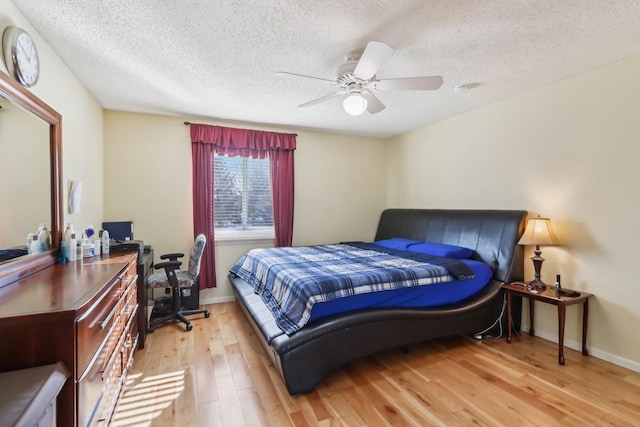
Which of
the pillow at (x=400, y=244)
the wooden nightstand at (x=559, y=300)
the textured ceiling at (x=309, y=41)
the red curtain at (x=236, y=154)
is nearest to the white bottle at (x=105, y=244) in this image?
the red curtain at (x=236, y=154)

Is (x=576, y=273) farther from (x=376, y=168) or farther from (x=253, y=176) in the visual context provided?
(x=253, y=176)

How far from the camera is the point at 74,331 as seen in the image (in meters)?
1.20

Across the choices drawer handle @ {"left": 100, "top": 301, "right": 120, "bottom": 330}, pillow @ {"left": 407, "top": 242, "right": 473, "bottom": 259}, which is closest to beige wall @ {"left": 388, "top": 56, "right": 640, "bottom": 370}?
pillow @ {"left": 407, "top": 242, "right": 473, "bottom": 259}

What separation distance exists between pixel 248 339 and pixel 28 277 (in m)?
1.83

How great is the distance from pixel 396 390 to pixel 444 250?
173 centimetres

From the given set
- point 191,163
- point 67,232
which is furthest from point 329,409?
point 191,163

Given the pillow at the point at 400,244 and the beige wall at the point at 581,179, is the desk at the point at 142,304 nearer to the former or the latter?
the pillow at the point at 400,244

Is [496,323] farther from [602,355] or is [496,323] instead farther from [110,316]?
[110,316]

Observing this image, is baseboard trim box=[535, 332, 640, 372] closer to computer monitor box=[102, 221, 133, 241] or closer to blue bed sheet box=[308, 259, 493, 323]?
blue bed sheet box=[308, 259, 493, 323]

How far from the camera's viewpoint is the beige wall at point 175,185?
3.72 metres

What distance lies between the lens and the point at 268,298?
109 inches

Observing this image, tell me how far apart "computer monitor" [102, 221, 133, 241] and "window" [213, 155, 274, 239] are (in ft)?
3.45

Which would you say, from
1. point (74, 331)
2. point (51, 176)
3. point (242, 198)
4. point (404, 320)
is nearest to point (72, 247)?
point (51, 176)

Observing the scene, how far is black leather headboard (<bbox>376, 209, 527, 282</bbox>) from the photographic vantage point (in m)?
3.10
